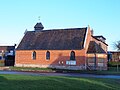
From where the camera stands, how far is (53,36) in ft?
191

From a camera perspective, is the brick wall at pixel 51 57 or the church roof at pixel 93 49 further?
the church roof at pixel 93 49

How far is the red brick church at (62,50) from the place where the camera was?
52250mm

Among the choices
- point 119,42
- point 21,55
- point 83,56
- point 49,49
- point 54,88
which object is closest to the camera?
point 54,88

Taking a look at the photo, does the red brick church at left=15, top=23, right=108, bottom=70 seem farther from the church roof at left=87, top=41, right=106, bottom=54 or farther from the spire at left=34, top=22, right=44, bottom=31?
the spire at left=34, top=22, right=44, bottom=31

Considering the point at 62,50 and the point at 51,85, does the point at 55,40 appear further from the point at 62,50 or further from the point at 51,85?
the point at 51,85

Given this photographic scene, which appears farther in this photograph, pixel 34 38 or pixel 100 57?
pixel 34 38

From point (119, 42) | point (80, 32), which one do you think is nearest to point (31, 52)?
point (80, 32)

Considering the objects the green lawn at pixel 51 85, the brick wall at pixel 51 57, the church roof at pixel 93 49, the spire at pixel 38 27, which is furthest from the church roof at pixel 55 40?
the green lawn at pixel 51 85

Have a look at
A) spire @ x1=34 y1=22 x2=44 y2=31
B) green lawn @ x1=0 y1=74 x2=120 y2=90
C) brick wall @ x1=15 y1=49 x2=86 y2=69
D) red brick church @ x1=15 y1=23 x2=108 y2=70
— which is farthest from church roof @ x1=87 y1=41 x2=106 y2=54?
green lawn @ x1=0 y1=74 x2=120 y2=90

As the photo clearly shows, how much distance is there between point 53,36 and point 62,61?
25.1ft

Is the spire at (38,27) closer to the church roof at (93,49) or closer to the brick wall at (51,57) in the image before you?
the brick wall at (51,57)

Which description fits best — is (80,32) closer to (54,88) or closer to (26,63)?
(26,63)

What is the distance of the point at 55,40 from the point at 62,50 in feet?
13.1

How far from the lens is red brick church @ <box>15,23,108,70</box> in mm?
52250
